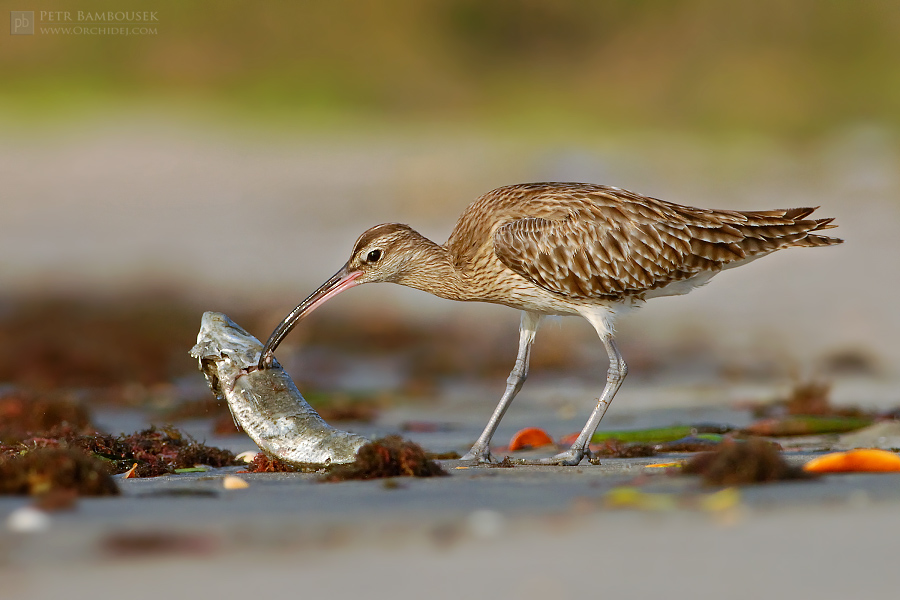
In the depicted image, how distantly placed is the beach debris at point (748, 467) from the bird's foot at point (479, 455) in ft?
8.37

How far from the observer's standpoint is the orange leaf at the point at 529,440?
371 inches

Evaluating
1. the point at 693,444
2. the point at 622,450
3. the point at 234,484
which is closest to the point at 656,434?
the point at 693,444

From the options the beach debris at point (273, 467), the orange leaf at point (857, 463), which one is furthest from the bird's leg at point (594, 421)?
the orange leaf at point (857, 463)

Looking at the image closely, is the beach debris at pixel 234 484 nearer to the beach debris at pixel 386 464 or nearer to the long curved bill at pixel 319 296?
the beach debris at pixel 386 464

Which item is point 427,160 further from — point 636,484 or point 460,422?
point 636,484

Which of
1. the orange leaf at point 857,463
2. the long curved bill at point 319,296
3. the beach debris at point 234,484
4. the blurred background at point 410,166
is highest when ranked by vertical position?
the blurred background at point 410,166

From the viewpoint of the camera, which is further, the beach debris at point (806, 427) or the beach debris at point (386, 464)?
the beach debris at point (806, 427)

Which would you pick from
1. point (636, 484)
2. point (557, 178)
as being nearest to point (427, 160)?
point (557, 178)

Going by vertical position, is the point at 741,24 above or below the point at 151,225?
above

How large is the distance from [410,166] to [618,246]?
20.8 metres

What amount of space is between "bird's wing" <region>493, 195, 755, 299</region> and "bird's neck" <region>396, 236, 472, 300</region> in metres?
0.48

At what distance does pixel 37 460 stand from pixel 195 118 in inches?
1106

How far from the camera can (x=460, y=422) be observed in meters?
11.8

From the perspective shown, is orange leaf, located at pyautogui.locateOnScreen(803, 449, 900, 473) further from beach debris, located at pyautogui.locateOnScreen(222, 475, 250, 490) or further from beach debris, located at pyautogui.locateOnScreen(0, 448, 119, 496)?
beach debris, located at pyautogui.locateOnScreen(0, 448, 119, 496)
